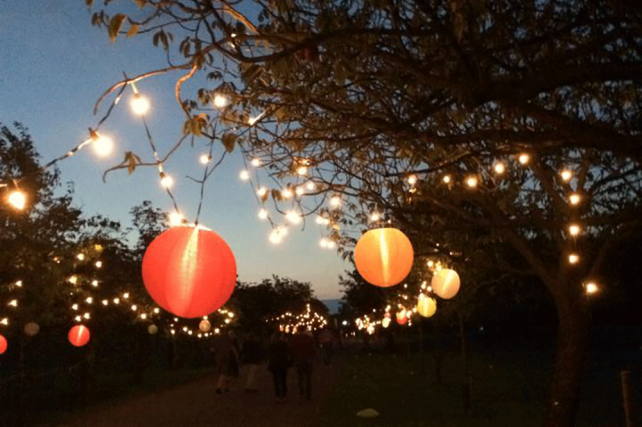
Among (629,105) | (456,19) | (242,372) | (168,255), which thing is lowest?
(242,372)

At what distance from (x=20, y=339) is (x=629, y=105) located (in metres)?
13.1

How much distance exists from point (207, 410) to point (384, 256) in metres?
8.54

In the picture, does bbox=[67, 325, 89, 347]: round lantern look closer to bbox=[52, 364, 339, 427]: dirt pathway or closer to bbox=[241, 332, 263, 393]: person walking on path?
bbox=[52, 364, 339, 427]: dirt pathway

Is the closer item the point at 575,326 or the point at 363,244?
the point at 363,244

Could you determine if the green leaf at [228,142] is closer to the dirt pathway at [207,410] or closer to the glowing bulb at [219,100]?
the glowing bulb at [219,100]

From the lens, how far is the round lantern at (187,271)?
15.4 ft

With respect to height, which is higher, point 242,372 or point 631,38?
point 631,38

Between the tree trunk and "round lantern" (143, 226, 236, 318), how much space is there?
6021mm

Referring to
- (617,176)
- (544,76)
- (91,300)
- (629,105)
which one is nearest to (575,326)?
(617,176)

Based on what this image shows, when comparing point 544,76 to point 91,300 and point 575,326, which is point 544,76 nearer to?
point 575,326

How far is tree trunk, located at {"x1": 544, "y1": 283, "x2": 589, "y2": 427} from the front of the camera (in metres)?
8.99

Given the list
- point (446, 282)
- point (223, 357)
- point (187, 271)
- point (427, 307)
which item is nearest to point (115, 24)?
point (187, 271)

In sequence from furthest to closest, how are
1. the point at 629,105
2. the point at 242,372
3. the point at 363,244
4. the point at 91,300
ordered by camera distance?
1. the point at 242,372
2. the point at 91,300
3. the point at 629,105
4. the point at 363,244

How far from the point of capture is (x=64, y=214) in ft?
50.6
